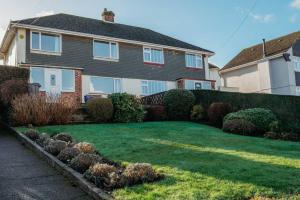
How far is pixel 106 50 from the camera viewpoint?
92.2ft

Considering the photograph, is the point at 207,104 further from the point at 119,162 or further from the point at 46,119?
the point at 119,162

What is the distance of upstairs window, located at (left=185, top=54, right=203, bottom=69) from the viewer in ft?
107

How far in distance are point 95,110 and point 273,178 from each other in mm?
13273

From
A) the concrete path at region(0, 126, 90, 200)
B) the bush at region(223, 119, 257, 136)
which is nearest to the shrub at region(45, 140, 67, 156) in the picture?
the concrete path at region(0, 126, 90, 200)

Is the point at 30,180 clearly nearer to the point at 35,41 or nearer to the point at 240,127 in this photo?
the point at 240,127

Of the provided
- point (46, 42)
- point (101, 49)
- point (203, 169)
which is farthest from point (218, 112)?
point (203, 169)

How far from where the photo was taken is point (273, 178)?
23.1 feet

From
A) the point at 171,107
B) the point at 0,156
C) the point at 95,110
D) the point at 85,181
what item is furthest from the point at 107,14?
the point at 85,181

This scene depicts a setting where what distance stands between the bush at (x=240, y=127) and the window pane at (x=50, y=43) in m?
13.8

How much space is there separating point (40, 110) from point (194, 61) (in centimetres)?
1961

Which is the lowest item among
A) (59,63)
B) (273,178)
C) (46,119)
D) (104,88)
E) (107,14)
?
(273,178)

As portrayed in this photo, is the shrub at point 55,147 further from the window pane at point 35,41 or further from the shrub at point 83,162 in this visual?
the window pane at point 35,41

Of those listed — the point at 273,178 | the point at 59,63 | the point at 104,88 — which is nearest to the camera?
the point at 273,178

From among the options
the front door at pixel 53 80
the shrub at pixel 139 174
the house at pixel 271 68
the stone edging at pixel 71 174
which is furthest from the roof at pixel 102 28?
the shrub at pixel 139 174
